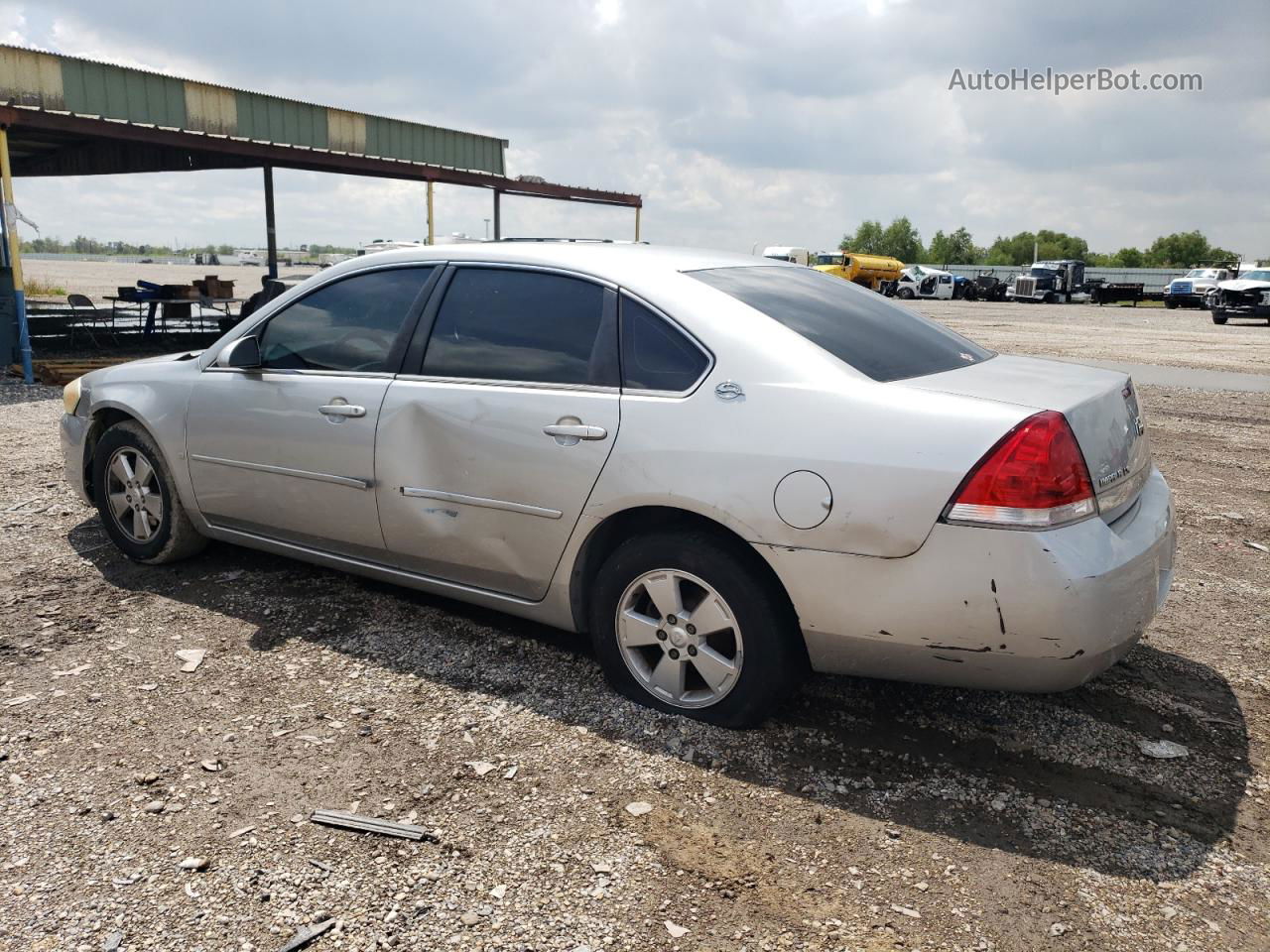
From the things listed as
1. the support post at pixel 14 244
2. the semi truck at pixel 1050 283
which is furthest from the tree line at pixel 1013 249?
the support post at pixel 14 244

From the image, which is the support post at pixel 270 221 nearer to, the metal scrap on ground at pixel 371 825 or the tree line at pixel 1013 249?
the metal scrap on ground at pixel 371 825

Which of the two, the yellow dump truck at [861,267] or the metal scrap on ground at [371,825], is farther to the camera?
the yellow dump truck at [861,267]

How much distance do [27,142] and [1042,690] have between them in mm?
19051

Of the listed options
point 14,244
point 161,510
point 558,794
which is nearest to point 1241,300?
point 14,244

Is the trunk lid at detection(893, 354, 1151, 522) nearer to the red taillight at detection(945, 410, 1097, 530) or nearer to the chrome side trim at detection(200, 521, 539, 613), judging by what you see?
the red taillight at detection(945, 410, 1097, 530)

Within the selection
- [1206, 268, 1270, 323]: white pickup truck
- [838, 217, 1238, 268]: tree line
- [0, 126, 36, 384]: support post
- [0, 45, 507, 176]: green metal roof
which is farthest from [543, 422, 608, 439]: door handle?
[838, 217, 1238, 268]: tree line

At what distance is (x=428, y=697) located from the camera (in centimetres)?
345

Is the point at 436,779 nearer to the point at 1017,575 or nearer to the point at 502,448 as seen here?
the point at 502,448

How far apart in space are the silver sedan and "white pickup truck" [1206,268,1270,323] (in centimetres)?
3132

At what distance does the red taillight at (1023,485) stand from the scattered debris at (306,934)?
188cm

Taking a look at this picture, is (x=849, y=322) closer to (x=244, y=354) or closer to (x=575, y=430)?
(x=575, y=430)

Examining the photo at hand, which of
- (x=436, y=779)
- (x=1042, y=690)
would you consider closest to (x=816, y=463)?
(x=1042, y=690)

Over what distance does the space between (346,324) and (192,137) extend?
1192 centimetres

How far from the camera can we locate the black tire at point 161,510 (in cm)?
457
